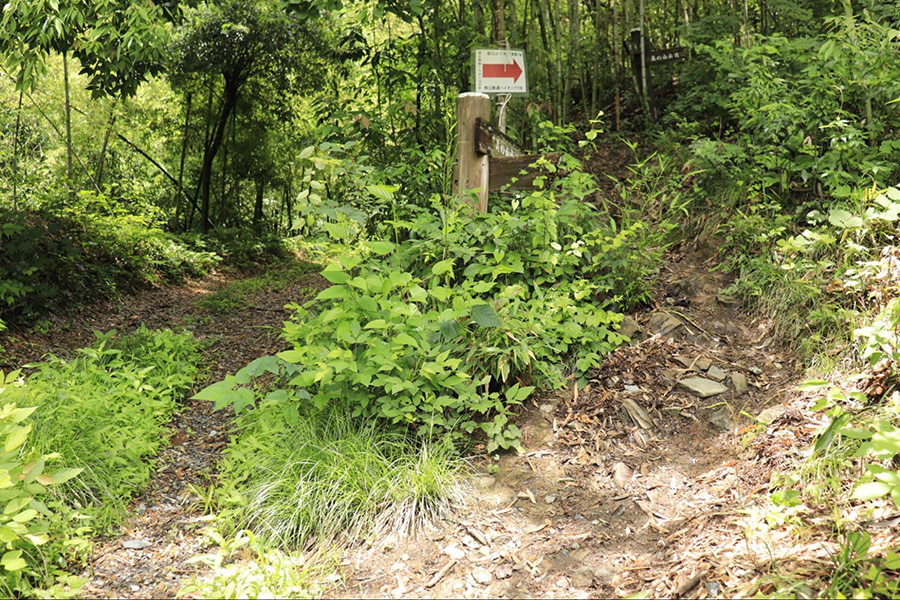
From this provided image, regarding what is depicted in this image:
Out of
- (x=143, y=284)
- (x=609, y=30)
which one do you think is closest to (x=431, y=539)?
(x=143, y=284)

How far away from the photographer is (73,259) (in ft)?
19.3

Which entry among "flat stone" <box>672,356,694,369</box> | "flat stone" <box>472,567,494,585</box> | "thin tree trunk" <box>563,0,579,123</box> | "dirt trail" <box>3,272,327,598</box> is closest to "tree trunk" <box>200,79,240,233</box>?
"dirt trail" <box>3,272,327,598</box>

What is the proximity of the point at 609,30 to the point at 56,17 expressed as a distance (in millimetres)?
5799

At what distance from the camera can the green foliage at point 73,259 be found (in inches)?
195

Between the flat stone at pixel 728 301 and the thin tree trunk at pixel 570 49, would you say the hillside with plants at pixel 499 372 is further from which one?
the thin tree trunk at pixel 570 49

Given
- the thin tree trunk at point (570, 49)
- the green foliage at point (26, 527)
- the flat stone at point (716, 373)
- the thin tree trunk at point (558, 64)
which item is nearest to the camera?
the green foliage at point (26, 527)

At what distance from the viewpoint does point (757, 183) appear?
4.21 meters

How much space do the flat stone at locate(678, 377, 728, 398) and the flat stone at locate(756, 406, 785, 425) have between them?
27 centimetres

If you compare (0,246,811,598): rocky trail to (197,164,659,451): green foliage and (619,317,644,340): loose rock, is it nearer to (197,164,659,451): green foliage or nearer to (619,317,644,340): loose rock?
(619,317,644,340): loose rock

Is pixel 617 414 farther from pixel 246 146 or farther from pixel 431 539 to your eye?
pixel 246 146

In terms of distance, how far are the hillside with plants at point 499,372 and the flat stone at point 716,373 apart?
3 centimetres

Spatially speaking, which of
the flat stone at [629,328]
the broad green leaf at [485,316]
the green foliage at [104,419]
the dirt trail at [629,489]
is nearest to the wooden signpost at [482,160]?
the broad green leaf at [485,316]

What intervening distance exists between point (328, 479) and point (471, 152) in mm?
2122

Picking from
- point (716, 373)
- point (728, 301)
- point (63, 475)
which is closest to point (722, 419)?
point (716, 373)
